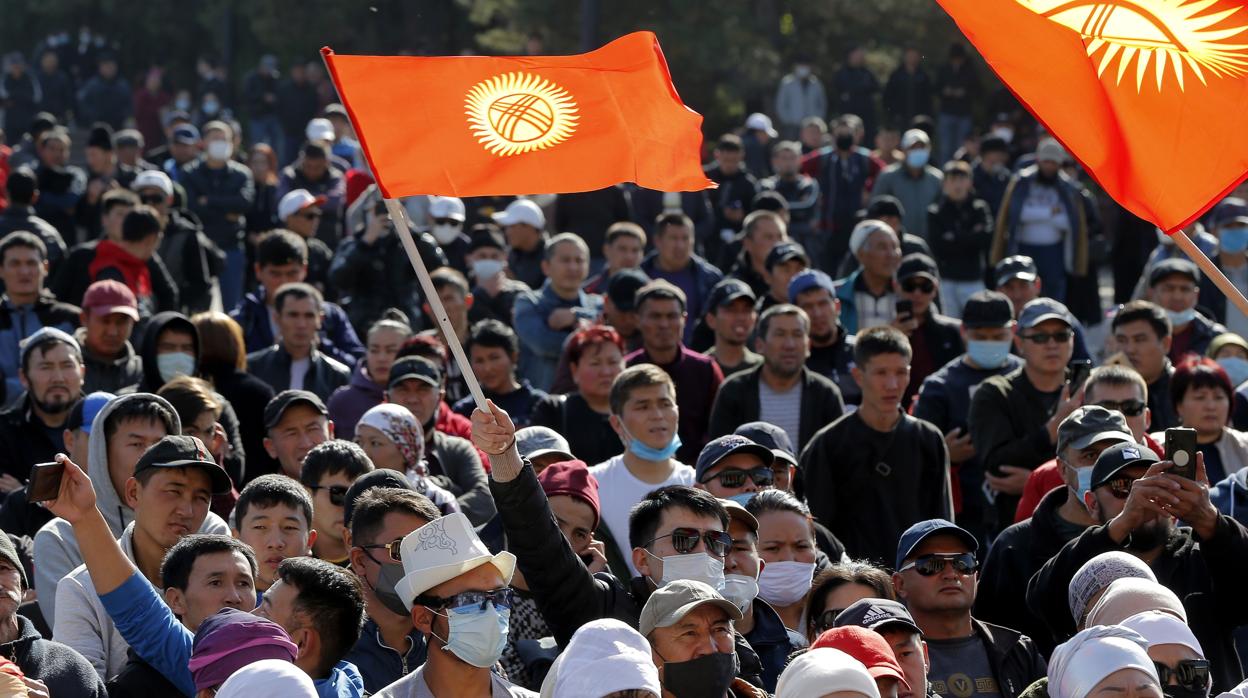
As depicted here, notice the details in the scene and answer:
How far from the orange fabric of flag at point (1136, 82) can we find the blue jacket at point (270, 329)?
19.7 ft

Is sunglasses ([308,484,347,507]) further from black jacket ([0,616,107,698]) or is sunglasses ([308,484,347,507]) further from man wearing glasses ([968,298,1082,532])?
man wearing glasses ([968,298,1082,532])

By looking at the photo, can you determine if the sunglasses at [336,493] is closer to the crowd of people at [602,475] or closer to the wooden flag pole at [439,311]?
the crowd of people at [602,475]

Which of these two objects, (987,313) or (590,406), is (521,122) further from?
(987,313)

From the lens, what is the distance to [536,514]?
6082mm

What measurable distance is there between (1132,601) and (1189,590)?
87 cm

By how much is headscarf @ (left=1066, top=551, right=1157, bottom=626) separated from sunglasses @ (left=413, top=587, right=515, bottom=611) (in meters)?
2.00

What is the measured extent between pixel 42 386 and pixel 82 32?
28103 mm

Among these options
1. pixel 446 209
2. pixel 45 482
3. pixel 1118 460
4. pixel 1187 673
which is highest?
pixel 446 209

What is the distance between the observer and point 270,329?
38.8ft

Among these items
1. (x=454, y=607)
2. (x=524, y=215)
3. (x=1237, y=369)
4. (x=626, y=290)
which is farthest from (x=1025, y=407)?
(x=524, y=215)

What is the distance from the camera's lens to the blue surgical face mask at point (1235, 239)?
14375 mm

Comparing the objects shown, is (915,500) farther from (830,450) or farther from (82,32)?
(82,32)

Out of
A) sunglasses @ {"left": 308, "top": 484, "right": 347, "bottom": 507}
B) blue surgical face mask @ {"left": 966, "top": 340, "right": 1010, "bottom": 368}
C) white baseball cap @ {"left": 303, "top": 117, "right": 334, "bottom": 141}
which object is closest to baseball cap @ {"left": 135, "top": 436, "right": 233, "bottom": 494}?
sunglasses @ {"left": 308, "top": 484, "right": 347, "bottom": 507}

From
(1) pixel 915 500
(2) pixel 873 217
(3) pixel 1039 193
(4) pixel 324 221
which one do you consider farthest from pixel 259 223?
(1) pixel 915 500
